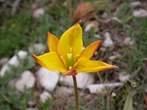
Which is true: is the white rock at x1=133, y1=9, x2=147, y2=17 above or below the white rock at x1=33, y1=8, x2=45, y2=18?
below

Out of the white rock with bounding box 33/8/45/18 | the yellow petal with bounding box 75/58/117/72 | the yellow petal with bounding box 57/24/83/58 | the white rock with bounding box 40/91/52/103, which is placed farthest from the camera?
the white rock with bounding box 33/8/45/18

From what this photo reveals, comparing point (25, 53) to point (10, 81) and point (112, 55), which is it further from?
point (112, 55)

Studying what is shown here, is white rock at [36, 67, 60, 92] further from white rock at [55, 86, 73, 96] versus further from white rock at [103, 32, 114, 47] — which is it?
white rock at [103, 32, 114, 47]

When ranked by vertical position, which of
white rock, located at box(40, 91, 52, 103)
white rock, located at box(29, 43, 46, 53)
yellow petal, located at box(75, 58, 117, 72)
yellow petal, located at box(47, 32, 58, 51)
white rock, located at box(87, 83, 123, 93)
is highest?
yellow petal, located at box(47, 32, 58, 51)

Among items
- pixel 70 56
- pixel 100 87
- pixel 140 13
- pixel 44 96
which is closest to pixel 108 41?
pixel 140 13

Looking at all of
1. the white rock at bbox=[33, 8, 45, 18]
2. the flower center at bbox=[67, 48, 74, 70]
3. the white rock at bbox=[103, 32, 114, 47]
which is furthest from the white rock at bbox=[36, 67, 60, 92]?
the flower center at bbox=[67, 48, 74, 70]

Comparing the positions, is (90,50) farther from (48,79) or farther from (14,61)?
(14,61)

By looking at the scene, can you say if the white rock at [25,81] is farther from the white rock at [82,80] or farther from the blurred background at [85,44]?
the white rock at [82,80]

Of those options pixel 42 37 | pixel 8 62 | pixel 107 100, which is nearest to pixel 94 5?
pixel 42 37
